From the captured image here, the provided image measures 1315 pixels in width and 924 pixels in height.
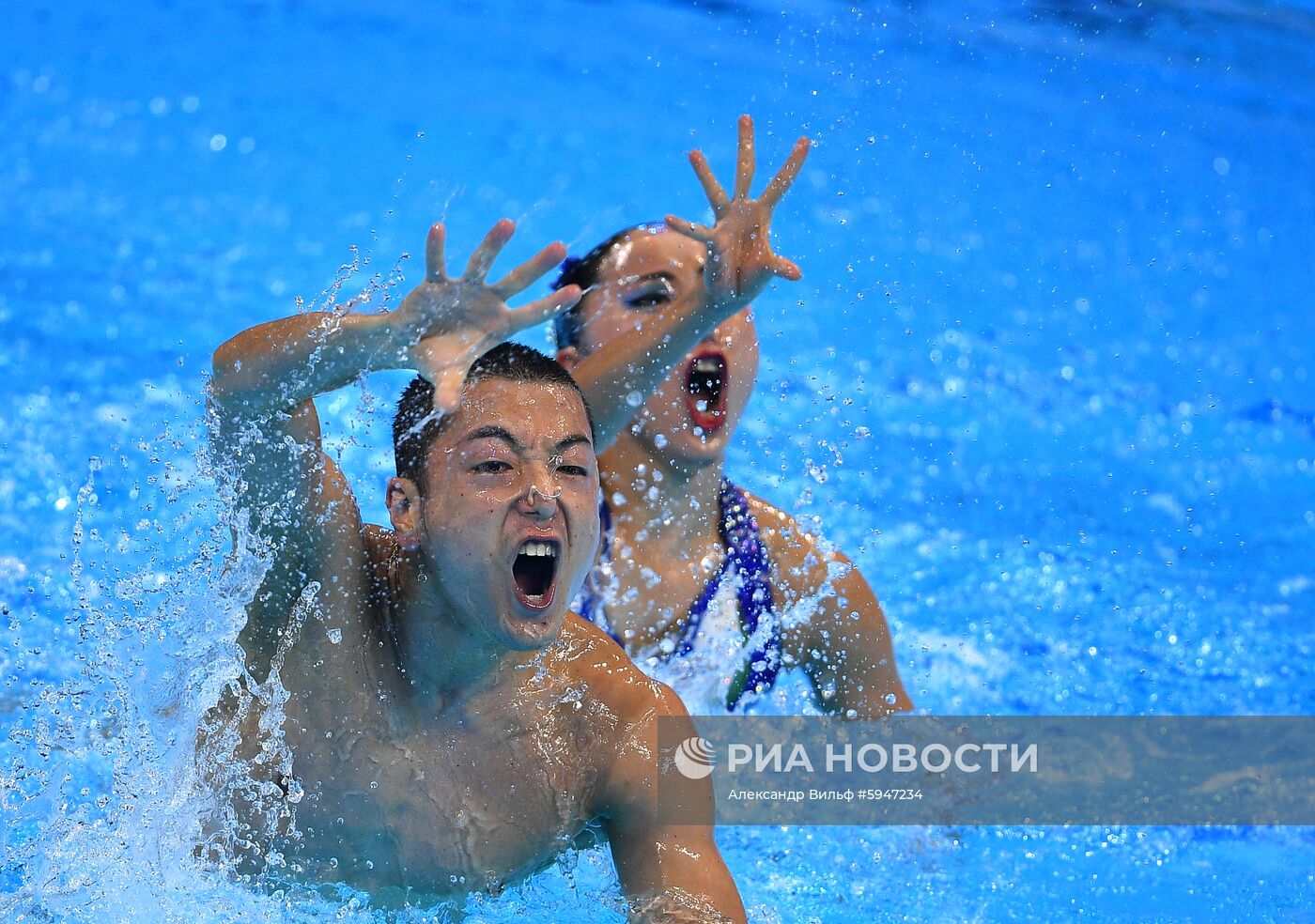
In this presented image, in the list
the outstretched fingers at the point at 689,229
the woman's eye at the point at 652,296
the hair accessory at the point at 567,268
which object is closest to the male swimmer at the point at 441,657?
the outstretched fingers at the point at 689,229

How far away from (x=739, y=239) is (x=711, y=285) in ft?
0.28

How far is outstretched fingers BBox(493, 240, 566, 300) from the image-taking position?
1.77m

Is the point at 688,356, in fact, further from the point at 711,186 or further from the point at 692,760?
the point at 692,760

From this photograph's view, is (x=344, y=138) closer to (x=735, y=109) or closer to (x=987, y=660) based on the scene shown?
(x=735, y=109)

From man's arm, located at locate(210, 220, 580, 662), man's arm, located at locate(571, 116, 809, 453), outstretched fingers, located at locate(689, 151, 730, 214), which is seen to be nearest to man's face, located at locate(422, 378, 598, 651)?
man's arm, located at locate(210, 220, 580, 662)

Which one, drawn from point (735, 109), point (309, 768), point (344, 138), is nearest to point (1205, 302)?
point (735, 109)

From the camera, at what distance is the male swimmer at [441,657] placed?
78.2 inches

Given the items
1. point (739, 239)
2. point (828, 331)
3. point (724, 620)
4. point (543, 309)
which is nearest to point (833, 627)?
point (724, 620)

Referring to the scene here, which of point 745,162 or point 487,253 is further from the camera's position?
point 745,162

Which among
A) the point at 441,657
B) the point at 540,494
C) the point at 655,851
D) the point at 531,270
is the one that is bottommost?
the point at 655,851

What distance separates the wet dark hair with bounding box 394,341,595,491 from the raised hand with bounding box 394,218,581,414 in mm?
A: 243

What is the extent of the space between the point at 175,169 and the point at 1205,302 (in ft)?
14.2

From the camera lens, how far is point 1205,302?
638 cm

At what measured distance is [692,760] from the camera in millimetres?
2188
